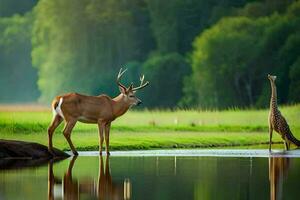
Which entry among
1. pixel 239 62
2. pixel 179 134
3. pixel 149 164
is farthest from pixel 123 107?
pixel 239 62

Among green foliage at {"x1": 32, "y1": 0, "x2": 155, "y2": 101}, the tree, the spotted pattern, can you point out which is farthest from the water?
green foliage at {"x1": 32, "y1": 0, "x2": 155, "y2": 101}

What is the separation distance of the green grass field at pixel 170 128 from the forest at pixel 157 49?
30 cm

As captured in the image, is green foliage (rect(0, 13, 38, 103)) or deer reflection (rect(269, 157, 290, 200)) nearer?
deer reflection (rect(269, 157, 290, 200))

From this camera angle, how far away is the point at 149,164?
50.0 feet

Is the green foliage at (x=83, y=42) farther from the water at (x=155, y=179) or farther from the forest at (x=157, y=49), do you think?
the water at (x=155, y=179)

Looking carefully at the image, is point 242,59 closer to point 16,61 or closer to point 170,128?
point 170,128

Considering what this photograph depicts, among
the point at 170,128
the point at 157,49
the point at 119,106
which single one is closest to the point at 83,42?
the point at 157,49

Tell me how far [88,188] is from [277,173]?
9.98ft

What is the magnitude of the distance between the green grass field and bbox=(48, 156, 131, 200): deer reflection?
26.1ft

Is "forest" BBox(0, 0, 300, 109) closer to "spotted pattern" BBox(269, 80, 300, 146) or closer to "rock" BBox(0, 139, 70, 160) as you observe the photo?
"spotted pattern" BBox(269, 80, 300, 146)

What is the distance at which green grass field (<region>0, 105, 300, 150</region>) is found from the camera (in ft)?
70.1

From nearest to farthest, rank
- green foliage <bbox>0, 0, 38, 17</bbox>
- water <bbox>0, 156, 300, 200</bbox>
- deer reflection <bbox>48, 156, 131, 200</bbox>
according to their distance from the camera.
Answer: deer reflection <bbox>48, 156, 131, 200</bbox> → water <bbox>0, 156, 300, 200</bbox> → green foliage <bbox>0, 0, 38, 17</bbox>

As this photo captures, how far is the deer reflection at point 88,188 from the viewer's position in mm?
10742

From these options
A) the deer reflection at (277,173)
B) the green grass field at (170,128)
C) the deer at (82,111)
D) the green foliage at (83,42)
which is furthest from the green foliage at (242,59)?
the deer reflection at (277,173)
